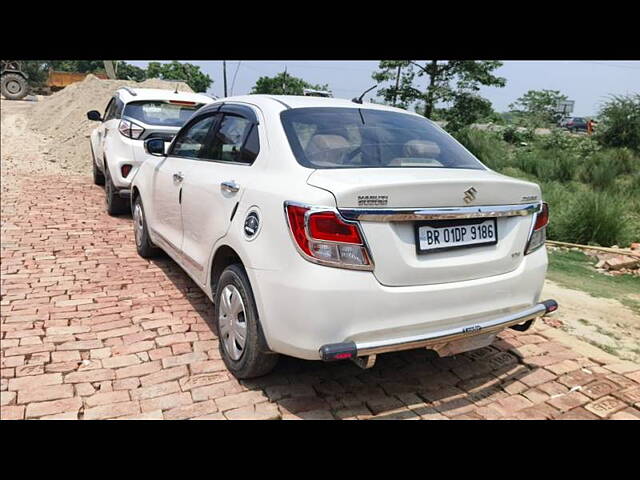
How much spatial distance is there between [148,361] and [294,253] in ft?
5.00

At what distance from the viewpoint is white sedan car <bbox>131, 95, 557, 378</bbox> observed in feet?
7.81

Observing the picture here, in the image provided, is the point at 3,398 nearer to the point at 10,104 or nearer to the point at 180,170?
the point at 180,170

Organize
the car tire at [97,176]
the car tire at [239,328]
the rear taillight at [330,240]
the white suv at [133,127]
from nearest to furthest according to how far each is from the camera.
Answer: the rear taillight at [330,240] → the car tire at [239,328] → the white suv at [133,127] → the car tire at [97,176]

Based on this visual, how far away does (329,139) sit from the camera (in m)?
3.00

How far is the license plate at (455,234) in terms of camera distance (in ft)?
8.28

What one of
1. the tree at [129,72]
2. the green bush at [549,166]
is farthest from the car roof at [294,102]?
the tree at [129,72]

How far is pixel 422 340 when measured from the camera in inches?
98.8

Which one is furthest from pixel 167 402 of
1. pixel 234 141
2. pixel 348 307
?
pixel 234 141

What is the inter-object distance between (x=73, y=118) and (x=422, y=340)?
16.4 meters

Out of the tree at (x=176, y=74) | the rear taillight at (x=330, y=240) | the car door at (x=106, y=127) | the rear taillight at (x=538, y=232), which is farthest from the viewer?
the tree at (x=176, y=74)

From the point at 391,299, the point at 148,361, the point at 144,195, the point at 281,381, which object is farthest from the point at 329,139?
the point at 144,195

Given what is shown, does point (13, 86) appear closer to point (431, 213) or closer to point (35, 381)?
point (35, 381)

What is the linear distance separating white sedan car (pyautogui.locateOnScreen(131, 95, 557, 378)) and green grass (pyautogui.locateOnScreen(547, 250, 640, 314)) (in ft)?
7.97

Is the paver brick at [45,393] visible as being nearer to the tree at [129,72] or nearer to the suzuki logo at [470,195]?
the suzuki logo at [470,195]
